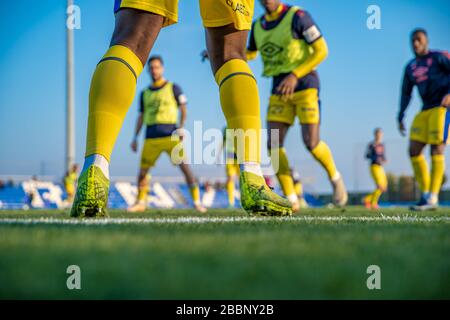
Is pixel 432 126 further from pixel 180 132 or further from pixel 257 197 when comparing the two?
pixel 257 197

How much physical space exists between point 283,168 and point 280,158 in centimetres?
10

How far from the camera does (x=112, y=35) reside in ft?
8.30

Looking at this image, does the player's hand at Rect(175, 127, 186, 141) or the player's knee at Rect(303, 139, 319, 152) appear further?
the player's hand at Rect(175, 127, 186, 141)

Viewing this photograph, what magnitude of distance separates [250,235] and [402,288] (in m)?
0.66

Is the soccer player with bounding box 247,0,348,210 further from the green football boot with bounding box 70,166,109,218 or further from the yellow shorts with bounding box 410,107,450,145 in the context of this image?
the green football boot with bounding box 70,166,109,218

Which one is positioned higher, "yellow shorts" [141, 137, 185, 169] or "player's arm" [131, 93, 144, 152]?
"player's arm" [131, 93, 144, 152]

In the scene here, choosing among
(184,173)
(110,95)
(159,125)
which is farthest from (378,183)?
(110,95)

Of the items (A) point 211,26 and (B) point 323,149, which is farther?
(B) point 323,149

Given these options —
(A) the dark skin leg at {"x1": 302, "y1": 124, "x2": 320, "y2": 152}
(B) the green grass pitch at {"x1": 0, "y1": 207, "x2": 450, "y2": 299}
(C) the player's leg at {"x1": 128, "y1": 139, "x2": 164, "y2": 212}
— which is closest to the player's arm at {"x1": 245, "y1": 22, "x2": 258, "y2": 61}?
(A) the dark skin leg at {"x1": 302, "y1": 124, "x2": 320, "y2": 152}

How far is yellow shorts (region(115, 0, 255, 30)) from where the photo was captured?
2.44m

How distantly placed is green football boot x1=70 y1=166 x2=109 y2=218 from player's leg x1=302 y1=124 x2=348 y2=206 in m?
3.29

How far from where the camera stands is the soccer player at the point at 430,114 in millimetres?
6461
